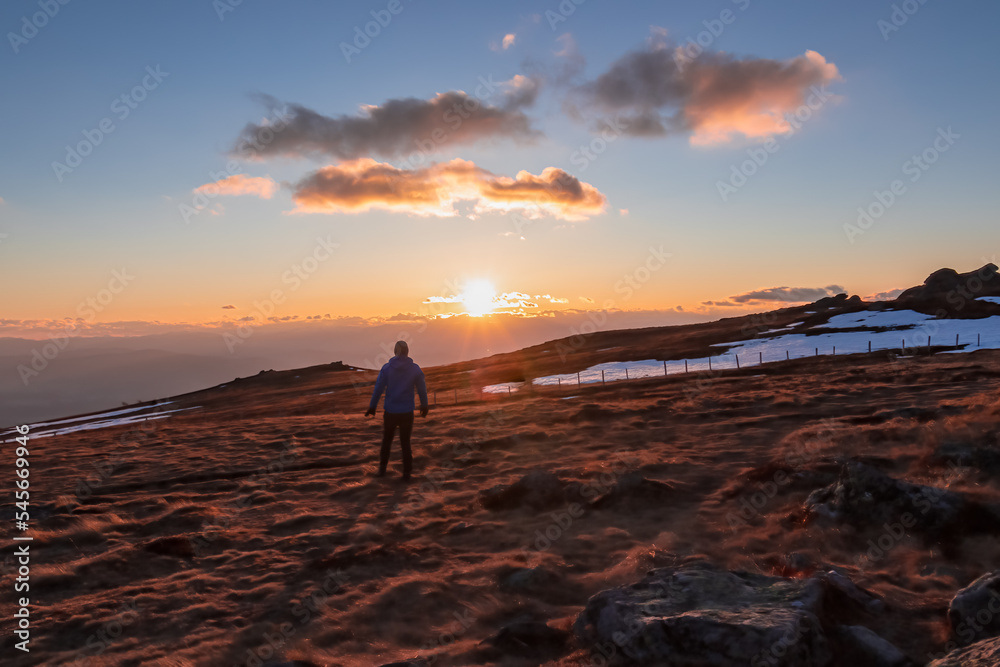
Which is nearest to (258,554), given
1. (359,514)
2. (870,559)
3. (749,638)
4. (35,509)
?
(359,514)

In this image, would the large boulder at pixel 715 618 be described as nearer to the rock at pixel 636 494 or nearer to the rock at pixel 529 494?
the rock at pixel 636 494

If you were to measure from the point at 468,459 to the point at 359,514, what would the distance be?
4.78 m

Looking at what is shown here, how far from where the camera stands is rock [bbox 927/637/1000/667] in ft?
11.4

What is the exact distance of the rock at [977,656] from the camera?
3.48 meters

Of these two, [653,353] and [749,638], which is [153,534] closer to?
[749,638]

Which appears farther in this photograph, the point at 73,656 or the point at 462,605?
the point at 462,605

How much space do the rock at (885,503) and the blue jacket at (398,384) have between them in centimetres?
832

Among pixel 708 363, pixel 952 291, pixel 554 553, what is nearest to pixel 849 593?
pixel 554 553

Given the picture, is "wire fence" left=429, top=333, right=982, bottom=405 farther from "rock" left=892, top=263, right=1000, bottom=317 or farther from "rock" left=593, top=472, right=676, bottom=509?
"rock" left=593, top=472, right=676, bottom=509

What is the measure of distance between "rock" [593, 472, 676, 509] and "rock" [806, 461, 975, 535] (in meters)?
2.33

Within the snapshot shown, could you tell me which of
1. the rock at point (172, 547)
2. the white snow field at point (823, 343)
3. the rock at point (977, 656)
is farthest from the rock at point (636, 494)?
the white snow field at point (823, 343)

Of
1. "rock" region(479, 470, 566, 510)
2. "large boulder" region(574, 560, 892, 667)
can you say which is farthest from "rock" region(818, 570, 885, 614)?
"rock" region(479, 470, 566, 510)

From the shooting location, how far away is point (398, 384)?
1348 cm

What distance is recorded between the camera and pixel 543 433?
698 inches
